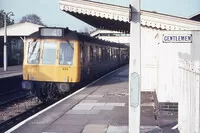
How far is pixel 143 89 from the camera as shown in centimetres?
1625

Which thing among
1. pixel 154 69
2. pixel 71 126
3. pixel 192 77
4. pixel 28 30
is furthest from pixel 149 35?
pixel 28 30

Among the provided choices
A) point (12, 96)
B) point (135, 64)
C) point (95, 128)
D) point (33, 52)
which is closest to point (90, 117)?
point (95, 128)

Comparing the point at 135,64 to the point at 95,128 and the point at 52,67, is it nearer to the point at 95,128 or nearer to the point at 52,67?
the point at 95,128

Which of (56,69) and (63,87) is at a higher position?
(56,69)

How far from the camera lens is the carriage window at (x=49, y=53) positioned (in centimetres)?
1815

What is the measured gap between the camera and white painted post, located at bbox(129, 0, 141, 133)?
7.64 metres

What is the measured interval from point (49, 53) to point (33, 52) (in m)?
0.76

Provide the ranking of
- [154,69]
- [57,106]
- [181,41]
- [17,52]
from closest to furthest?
[181,41], [57,106], [154,69], [17,52]

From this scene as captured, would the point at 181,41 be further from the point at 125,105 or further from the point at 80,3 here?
the point at 80,3

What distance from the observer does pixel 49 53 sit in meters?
18.3

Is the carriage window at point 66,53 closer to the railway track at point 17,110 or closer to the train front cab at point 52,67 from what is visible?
the train front cab at point 52,67

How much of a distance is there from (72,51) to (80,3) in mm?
2191

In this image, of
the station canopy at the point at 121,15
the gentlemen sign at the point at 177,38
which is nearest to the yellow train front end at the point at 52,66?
the station canopy at the point at 121,15

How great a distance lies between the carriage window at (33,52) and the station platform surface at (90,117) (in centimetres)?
293
